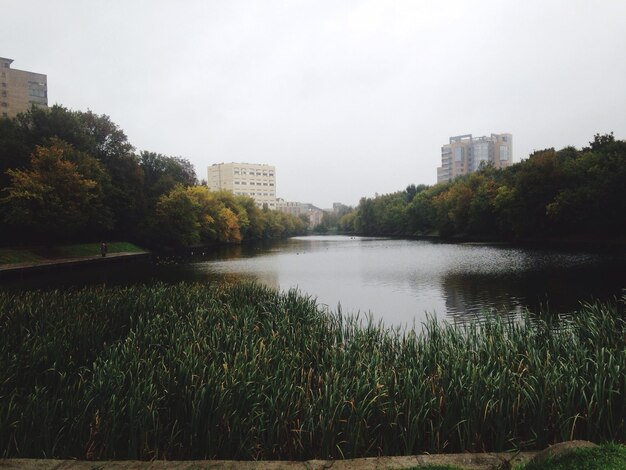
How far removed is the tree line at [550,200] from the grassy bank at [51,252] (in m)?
49.5

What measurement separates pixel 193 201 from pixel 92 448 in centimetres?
5574

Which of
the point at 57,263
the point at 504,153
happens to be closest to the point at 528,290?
the point at 57,263

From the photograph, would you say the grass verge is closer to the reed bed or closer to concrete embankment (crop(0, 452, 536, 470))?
concrete embankment (crop(0, 452, 536, 470))

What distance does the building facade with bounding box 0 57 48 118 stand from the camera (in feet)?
295

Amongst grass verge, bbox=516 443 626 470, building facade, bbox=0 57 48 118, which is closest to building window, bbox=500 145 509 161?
building facade, bbox=0 57 48 118

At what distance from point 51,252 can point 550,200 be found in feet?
182

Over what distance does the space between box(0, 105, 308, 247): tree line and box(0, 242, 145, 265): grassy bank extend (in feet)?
5.01

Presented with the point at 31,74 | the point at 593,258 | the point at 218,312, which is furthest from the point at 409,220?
the point at 218,312

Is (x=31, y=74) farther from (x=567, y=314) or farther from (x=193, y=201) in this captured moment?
(x=567, y=314)

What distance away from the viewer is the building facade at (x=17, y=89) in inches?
3536

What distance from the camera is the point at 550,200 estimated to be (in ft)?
177

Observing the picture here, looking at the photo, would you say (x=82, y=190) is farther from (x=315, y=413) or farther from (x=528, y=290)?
(x=315, y=413)

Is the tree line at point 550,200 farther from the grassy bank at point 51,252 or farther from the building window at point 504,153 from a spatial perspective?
the building window at point 504,153

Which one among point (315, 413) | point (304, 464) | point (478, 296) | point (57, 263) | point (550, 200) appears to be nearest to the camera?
point (304, 464)
